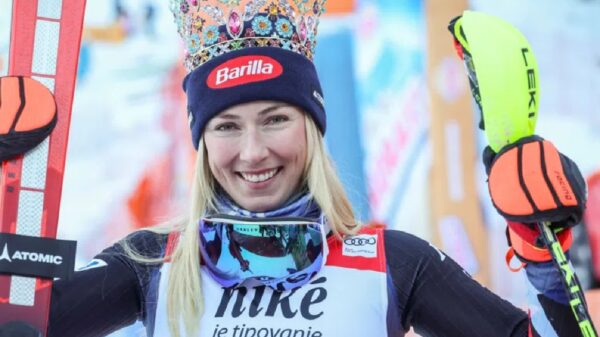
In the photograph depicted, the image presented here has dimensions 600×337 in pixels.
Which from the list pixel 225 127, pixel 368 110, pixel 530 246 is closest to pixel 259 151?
pixel 225 127

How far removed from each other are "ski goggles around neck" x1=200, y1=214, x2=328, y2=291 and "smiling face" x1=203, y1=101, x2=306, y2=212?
5 cm

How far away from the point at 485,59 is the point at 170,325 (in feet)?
2.99

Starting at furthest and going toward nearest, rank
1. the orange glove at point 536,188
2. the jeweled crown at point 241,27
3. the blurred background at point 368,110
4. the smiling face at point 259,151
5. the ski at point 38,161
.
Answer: the blurred background at point 368,110 < the jeweled crown at point 241,27 < the smiling face at point 259,151 < the ski at point 38,161 < the orange glove at point 536,188

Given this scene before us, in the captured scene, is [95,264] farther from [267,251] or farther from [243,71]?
[243,71]

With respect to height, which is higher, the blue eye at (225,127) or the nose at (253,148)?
the blue eye at (225,127)

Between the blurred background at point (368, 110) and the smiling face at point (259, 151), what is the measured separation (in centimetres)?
557

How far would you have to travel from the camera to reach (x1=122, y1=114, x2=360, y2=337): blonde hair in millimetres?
2479

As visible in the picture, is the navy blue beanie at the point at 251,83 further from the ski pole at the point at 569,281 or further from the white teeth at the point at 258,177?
the ski pole at the point at 569,281

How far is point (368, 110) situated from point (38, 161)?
6402 mm

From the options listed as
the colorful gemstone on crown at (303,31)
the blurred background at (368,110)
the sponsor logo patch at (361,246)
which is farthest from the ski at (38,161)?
the blurred background at (368,110)

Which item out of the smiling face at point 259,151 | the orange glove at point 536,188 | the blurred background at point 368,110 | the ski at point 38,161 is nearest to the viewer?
the orange glove at point 536,188

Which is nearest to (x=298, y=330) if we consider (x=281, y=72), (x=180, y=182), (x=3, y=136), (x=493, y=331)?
(x=493, y=331)

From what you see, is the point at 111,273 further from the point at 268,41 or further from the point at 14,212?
the point at 268,41

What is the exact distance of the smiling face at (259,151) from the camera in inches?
96.8
